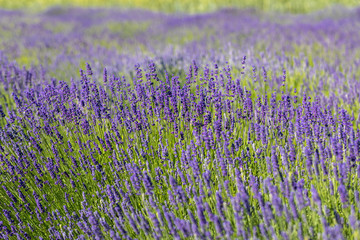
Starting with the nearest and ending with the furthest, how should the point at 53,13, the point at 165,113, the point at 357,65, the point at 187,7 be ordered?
1. the point at 165,113
2. the point at 357,65
3. the point at 53,13
4. the point at 187,7

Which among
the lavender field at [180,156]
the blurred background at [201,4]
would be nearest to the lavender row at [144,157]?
the lavender field at [180,156]

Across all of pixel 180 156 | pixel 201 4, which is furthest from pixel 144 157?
pixel 201 4

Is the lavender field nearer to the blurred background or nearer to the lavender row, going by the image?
the lavender row

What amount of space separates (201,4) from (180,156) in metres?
14.9

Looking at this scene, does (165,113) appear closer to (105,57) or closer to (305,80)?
(305,80)

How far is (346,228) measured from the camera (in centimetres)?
168

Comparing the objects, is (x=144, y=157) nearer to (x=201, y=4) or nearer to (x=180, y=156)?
(x=180, y=156)

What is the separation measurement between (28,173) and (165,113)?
3.51 feet

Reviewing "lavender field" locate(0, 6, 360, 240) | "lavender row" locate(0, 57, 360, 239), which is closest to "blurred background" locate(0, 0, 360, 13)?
"lavender field" locate(0, 6, 360, 240)

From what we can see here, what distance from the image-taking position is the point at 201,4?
1620 cm

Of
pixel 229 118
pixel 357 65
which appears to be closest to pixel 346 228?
pixel 229 118

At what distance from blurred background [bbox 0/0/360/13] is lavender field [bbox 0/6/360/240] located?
11.0 metres

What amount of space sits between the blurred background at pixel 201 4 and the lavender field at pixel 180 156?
1099cm

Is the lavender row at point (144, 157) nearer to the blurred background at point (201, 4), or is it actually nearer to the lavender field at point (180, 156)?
the lavender field at point (180, 156)
